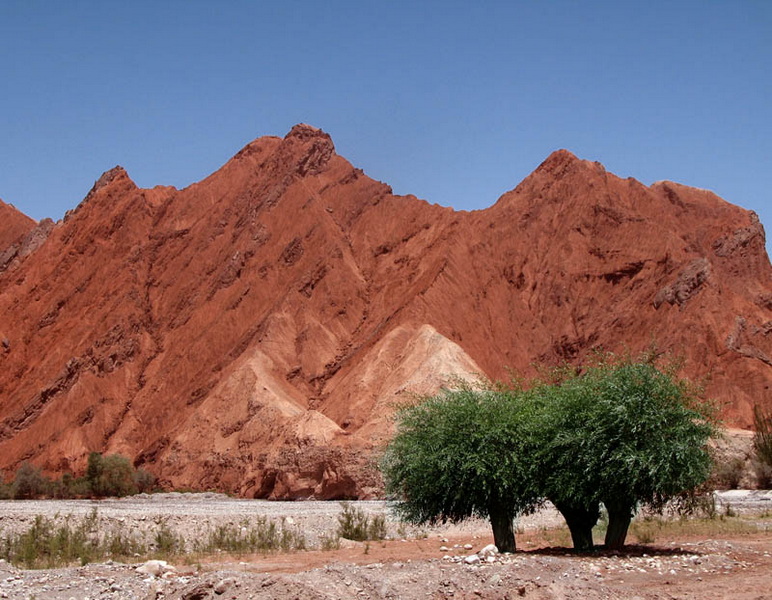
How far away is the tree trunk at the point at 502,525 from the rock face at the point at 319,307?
2788 cm

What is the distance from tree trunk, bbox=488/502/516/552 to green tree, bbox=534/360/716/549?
1217mm

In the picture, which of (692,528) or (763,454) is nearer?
(692,528)

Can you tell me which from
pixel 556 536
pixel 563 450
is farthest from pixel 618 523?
pixel 556 536

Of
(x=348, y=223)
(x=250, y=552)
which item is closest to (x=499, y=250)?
(x=348, y=223)

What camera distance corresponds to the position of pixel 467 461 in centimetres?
2220

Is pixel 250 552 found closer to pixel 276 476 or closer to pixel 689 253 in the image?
pixel 276 476

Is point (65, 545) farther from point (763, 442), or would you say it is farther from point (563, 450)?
point (763, 442)

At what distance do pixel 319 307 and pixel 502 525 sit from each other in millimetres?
50842

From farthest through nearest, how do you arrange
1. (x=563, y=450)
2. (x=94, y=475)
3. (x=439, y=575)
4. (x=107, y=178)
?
(x=107, y=178) < (x=94, y=475) < (x=563, y=450) < (x=439, y=575)

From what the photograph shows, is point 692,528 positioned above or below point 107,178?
below

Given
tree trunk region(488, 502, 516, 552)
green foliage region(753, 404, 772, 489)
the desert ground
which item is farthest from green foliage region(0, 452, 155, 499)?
tree trunk region(488, 502, 516, 552)

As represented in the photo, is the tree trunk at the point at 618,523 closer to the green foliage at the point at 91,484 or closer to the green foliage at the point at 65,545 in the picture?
the green foliage at the point at 65,545

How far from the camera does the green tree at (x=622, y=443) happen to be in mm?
21062

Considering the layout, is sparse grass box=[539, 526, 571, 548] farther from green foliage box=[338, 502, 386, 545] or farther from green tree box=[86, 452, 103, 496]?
green tree box=[86, 452, 103, 496]
